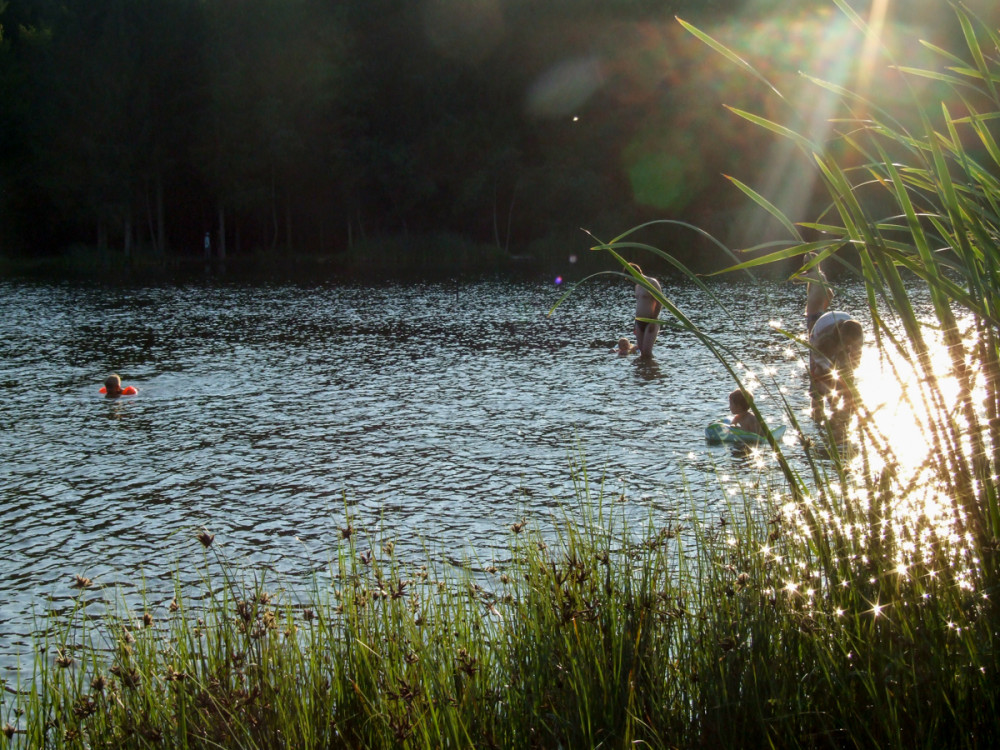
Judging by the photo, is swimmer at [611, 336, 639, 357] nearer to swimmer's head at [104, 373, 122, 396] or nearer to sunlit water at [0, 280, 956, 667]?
sunlit water at [0, 280, 956, 667]

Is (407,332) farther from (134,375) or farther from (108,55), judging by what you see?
(108,55)

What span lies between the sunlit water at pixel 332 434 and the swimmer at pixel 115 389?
0.59 ft

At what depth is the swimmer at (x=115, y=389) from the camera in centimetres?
1391

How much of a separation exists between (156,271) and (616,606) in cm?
4676

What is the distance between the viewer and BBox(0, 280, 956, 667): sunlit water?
7.23 metres

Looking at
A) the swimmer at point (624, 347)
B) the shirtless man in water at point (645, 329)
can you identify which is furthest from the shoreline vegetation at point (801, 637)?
the swimmer at point (624, 347)

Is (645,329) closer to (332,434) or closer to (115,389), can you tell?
(332,434)

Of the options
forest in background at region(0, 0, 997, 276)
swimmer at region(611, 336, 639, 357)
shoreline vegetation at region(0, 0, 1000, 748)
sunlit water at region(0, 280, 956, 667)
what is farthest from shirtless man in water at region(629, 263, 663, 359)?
forest in background at region(0, 0, 997, 276)

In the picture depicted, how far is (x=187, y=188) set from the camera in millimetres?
61312

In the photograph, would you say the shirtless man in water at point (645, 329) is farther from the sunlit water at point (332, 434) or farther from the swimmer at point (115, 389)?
the swimmer at point (115, 389)

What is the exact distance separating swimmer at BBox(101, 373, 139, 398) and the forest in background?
4060cm

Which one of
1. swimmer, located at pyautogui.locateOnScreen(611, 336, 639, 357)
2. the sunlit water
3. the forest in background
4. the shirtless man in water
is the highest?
the forest in background

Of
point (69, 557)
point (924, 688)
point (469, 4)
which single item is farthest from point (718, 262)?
point (924, 688)

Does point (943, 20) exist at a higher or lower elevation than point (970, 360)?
higher
